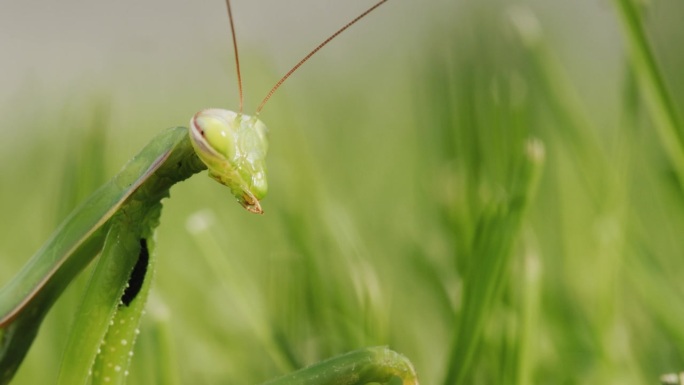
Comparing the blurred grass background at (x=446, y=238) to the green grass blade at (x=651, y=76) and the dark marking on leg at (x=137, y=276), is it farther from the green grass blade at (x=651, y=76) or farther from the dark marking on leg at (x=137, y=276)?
the dark marking on leg at (x=137, y=276)

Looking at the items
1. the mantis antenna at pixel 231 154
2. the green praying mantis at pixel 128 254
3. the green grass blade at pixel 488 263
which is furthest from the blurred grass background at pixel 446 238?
the mantis antenna at pixel 231 154

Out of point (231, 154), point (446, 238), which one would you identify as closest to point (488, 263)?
point (231, 154)

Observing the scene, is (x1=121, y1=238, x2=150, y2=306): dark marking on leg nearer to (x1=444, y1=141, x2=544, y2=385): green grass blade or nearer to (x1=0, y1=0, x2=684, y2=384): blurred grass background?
(x1=0, y1=0, x2=684, y2=384): blurred grass background

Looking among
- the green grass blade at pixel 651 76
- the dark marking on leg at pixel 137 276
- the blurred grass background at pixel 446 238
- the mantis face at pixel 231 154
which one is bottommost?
the blurred grass background at pixel 446 238

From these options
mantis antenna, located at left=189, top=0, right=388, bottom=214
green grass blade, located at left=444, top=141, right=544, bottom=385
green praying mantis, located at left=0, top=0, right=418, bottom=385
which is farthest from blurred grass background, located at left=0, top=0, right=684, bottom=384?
mantis antenna, located at left=189, top=0, right=388, bottom=214

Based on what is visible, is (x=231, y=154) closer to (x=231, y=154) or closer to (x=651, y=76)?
(x=231, y=154)

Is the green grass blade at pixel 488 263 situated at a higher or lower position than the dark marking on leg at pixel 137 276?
lower
